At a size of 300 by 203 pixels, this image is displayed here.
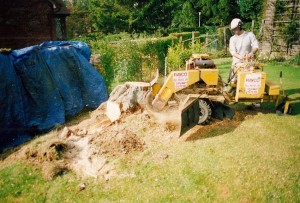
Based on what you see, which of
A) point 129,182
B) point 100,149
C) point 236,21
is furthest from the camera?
point 236,21

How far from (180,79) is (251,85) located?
161cm

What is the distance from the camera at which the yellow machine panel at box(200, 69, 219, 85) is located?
21.4 ft

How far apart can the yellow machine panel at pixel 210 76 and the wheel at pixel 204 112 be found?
1.61ft

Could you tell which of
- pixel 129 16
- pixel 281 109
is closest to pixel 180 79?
pixel 281 109

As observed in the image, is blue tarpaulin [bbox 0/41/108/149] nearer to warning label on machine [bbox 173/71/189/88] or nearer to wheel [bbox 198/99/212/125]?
warning label on machine [bbox 173/71/189/88]

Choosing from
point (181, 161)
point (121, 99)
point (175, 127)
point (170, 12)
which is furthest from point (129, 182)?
point (170, 12)

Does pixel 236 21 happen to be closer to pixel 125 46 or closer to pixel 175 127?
pixel 175 127

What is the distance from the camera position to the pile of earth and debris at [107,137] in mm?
5512

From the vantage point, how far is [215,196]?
4.25m

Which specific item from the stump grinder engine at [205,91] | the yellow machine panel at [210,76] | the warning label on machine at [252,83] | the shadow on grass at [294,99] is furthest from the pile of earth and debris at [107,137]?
the shadow on grass at [294,99]

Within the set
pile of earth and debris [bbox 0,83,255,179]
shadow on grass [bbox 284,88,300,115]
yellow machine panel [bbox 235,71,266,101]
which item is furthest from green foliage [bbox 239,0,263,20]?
pile of earth and debris [bbox 0,83,255,179]

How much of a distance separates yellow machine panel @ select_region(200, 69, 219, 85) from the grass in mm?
1280

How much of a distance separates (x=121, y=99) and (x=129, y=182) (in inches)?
123

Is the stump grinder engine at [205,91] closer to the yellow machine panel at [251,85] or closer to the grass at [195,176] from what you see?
the yellow machine panel at [251,85]
